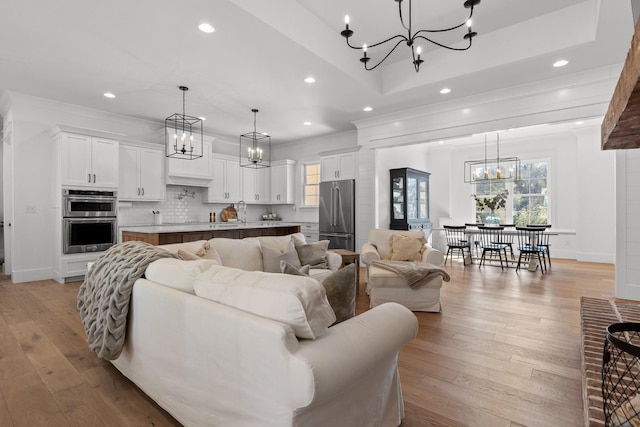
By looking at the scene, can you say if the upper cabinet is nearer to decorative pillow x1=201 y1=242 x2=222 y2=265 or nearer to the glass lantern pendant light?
the glass lantern pendant light

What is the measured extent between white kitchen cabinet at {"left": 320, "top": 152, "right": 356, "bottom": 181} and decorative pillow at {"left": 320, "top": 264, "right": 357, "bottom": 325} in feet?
16.6

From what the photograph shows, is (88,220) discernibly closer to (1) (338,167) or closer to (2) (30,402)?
(2) (30,402)

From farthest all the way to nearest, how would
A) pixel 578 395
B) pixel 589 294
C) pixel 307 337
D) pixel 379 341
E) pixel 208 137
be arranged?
pixel 208 137 < pixel 589 294 < pixel 578 395 < pixel 379 341 < pixel 307 337

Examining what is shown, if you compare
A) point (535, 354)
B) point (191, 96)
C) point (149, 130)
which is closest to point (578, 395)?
point (535, 354)

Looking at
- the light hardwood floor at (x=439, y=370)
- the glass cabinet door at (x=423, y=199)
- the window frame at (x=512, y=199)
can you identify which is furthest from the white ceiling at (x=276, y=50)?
the window frame at (x=512, y=199)

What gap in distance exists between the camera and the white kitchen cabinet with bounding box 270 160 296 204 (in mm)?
7995

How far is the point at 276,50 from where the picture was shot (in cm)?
356

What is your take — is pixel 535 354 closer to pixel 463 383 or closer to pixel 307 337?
pixel 463 383

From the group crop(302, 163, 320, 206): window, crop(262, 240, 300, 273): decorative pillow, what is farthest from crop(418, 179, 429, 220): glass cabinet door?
crop(262, 240, 300, 273): decorative pillow

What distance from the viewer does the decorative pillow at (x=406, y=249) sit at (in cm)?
418

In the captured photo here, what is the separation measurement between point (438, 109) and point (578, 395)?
4326mm

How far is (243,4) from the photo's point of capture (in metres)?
2.84

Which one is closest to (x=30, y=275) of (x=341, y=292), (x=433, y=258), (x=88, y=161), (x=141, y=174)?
(x=88, y=161)

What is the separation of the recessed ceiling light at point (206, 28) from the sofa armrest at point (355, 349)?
3.04 m
